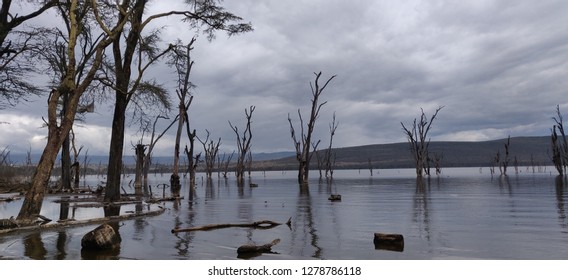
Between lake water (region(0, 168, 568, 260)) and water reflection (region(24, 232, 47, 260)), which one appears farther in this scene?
lake water (region(0, 168, 568, 260))

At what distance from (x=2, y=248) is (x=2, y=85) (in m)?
12.9

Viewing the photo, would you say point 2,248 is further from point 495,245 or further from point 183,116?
point 183,116

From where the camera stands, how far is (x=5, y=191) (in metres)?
26.6

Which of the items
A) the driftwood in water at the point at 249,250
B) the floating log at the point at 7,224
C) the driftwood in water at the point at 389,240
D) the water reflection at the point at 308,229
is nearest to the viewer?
the driftwood in water at the point at 249,250

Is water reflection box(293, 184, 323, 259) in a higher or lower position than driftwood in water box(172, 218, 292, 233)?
lower

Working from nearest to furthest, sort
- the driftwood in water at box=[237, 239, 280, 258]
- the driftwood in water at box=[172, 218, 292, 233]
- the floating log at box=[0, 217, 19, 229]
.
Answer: the driftwood in water at box=[237, 239, 280, 258] → the floating log at box=[0, 217, 19, 229] → the driftwood in water at box=[172, 218, 292, 233]

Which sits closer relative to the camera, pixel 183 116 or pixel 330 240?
pixel 330 240

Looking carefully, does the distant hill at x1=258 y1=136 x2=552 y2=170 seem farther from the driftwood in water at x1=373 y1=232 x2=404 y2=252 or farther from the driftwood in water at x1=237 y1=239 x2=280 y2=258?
the driftwood in water at x1=237 y1=239 x2=280 y2=258

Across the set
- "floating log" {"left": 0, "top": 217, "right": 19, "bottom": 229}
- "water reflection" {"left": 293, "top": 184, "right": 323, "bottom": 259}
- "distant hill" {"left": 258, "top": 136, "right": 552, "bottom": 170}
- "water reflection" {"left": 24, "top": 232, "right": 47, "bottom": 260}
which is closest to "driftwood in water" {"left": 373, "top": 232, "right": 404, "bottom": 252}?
"water reflection" {"left": 293, "top": 184, "right": 323, "bottom": 259}

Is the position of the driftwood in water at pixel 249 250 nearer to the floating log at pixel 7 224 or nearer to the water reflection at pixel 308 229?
the water reflection at pixel 308 229

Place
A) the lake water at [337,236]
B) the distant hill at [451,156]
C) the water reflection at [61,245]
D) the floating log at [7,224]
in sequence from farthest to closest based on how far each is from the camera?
the distant hill at [451,156], the floating log at [7,224], the lake water at [337,236], the water reflection at [61,245]

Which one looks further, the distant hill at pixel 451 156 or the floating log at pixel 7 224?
the distant hill at pixel 451 156

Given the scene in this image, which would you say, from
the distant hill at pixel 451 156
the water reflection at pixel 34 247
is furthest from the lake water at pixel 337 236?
the distant hill at pixel 451 156
